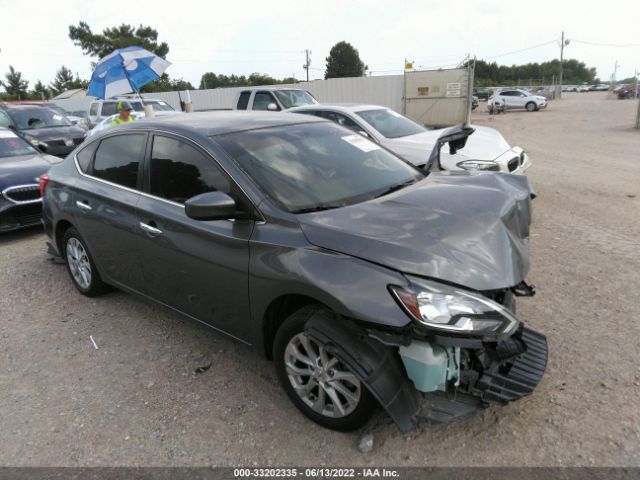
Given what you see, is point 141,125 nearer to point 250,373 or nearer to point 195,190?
point 195,190

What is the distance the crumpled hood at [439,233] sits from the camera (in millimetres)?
2330

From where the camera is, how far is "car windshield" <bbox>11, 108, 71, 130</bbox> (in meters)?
12.4

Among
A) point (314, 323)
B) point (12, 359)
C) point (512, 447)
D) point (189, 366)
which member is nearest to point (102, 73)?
point (12, 359)

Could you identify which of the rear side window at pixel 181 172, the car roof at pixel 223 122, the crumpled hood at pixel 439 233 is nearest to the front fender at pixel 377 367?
the crumpled hood at pixel 439 233

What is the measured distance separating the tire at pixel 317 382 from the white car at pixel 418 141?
3.81 meters

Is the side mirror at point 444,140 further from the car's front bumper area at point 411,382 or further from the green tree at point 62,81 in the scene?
the green tree at point 62,81

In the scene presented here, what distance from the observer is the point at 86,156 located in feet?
14.1

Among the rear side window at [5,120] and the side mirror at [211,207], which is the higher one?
the rear side window at [5,120]

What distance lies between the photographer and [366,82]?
24.8 meters

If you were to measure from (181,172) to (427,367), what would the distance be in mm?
2101

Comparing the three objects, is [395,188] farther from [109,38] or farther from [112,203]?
[109,38]

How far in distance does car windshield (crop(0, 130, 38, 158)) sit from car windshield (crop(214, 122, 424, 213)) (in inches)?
245

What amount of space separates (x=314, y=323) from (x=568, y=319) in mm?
2334

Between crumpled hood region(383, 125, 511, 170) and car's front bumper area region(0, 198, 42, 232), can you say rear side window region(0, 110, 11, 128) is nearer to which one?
car's front bumper area region(0, 198, 42, 232)
